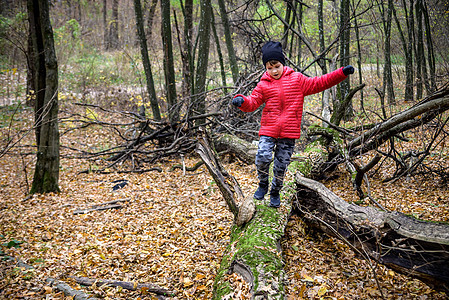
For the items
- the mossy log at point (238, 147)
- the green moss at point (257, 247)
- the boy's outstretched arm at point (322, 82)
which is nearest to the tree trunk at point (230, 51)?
the mossy log at point (238, 147)

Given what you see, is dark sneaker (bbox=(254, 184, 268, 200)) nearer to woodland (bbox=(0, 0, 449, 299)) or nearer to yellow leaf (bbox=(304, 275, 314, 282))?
woodland (bbox=(0, 0, 449, 299))

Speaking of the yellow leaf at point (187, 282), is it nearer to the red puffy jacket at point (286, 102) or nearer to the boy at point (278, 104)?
the boy at point (278, 104)

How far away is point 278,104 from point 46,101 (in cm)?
434

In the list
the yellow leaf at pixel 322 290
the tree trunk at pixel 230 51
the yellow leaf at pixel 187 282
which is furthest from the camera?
the tree trunk at pixel 230 51

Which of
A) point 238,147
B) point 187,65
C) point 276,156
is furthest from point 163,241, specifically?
point 187,65

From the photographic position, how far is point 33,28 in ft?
18.5

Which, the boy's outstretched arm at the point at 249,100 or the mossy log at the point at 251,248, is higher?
the boy's outstretched arm at the point at 249,100

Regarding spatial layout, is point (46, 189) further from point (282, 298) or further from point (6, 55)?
point (6, 55)

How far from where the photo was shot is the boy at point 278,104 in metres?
3.48

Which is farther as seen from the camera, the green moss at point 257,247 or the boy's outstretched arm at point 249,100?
the boy's outstretched arm at point 249,100

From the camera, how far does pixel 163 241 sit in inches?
154

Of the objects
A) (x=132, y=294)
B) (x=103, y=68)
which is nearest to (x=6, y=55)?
(x=103, y=68)

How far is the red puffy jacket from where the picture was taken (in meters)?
3.48

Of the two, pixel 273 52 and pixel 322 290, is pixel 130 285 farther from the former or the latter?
pixel 273 52
